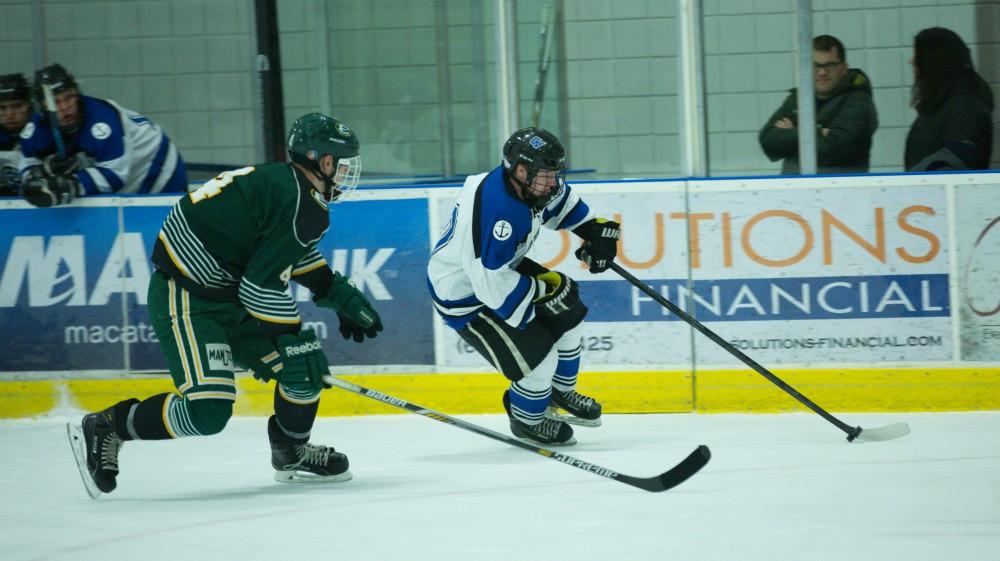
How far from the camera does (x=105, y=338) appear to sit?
534 cm

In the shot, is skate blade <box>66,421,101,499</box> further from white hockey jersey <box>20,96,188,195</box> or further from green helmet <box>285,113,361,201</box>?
white hockey jersey <box>20,96,188,195</box>

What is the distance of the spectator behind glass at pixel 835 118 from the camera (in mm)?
5141

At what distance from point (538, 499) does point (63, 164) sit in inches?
111

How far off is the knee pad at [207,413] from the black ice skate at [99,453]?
26cm

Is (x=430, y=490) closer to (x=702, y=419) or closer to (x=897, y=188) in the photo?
(x=702, y=419)

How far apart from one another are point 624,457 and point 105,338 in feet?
7.71

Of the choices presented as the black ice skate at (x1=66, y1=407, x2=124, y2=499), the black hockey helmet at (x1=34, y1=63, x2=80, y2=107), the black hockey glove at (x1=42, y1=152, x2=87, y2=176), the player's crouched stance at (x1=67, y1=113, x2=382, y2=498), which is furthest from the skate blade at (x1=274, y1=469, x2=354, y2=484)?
the black hockey helmet at (x1=34, y1=63, x2=80, y2=107)

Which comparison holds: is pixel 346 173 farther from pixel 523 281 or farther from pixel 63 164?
pixel 63 164

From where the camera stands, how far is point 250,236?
3.64 meters

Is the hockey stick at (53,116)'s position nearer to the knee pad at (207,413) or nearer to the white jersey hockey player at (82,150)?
the white jersey hockey player at (82,150)

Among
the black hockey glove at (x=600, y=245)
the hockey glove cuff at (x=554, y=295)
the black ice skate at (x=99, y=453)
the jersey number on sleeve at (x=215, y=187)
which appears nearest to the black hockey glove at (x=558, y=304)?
the hockey glove cuff at (x=554, y=295)

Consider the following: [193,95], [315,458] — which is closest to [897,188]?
[315,458]

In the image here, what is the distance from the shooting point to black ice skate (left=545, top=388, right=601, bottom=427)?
14.9 feet

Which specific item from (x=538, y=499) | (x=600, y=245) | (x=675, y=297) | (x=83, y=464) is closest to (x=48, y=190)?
(x=83, y=464)
